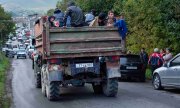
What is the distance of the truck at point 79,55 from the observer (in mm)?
14344

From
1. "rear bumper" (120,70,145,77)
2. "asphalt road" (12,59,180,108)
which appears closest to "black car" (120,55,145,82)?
"rear bumper" (120,70,145,77)

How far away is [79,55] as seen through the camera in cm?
1448

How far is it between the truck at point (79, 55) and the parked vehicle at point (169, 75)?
2.58 m

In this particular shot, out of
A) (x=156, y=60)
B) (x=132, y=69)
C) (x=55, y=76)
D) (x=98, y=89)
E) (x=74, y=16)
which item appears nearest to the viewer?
(x=55, y=76)

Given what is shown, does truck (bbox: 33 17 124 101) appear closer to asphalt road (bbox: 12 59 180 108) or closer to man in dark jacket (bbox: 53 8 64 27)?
asphalt road (bbox: 12 59 180 108)

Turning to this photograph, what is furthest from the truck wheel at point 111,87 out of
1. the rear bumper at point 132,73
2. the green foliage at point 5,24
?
the green foliage at point 5,24

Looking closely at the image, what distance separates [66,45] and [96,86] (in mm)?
2704

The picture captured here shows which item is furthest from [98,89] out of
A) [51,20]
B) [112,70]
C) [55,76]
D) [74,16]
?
[51,20]

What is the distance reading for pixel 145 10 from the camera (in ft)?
84.6

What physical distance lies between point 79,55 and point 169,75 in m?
4.08

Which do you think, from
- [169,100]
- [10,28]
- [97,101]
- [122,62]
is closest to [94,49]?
[97,101]

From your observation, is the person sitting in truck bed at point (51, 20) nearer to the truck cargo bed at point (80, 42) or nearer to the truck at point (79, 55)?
the truck at point (79, 55)

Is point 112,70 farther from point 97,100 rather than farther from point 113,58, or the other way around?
point 97,100

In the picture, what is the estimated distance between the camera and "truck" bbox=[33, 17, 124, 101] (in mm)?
14344
